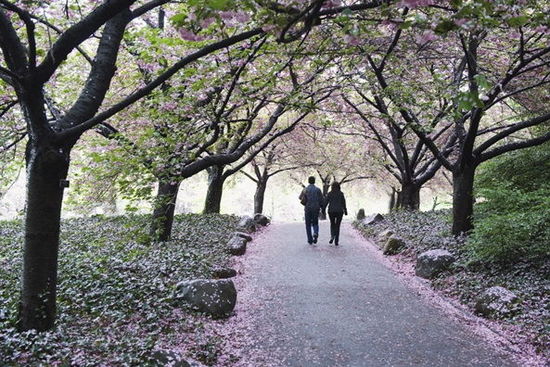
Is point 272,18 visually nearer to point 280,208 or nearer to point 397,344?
point 397,344

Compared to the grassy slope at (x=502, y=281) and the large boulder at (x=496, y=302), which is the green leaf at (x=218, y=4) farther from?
the large boulder at (x=496, y=302)

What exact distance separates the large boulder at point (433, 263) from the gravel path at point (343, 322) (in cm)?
65

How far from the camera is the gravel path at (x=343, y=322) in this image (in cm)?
529

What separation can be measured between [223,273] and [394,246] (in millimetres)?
5506

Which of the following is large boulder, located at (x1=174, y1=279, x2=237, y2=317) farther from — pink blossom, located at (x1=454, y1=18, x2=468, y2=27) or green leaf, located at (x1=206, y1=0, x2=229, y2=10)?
pink blossom, located at (x1=454, y1=18, x2=468, y2=27)

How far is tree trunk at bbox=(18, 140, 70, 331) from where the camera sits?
15.7 ft

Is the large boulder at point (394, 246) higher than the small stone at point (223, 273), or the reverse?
the large boulder at point (394, 246)

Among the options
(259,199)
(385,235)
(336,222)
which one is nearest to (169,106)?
(336,222)

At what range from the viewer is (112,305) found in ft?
20.3

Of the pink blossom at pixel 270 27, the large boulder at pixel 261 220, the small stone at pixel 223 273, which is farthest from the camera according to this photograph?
the large boulder at pixel 261 220

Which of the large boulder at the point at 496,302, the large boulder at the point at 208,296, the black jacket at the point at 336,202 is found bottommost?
the large boulder at the point at 208,296

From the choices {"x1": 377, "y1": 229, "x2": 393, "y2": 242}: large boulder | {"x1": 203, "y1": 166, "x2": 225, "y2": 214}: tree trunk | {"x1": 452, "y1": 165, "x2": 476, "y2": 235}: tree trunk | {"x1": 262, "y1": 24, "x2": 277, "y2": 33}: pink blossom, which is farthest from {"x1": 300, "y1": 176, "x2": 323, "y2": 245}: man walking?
{"x1": 262, "y1": 24, "x2": 277, "y2": 33}: pink blossom

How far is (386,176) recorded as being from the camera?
32.0 meters

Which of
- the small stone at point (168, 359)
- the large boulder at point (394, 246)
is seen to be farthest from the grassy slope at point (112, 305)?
the large boulder at point (394, 246)
